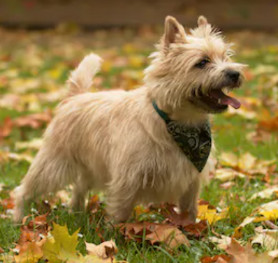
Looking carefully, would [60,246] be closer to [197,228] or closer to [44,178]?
[197,228]

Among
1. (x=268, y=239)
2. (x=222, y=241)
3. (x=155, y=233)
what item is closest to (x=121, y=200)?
(x=155, y=233)

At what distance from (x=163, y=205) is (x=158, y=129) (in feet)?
2.50

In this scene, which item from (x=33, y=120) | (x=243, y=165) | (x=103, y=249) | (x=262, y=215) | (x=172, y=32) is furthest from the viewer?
(x=33, y=120)

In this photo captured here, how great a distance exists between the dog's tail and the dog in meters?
0.31

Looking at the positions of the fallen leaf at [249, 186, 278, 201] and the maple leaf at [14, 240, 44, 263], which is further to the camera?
the fallen leaf at [249, 186, 278, 201]

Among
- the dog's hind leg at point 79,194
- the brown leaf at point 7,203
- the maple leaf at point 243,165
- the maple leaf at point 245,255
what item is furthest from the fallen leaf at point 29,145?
→ the maple leaf at point 245,255

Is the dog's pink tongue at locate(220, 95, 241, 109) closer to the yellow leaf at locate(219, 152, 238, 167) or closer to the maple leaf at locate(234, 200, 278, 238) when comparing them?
the maple leaf at locate(234, 200, 278, 238)

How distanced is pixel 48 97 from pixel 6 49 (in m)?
5.36

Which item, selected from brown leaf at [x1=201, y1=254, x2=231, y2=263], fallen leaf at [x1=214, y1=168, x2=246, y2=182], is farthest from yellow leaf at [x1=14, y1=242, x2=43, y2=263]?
fallen leaf at [x1=214, y1=168, x2=246, y2=182]

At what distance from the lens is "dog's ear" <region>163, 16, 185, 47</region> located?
3174mm

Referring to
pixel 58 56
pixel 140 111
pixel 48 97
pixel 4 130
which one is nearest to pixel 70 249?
pixel 140 111

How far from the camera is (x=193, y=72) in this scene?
3.05m

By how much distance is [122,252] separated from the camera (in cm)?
294

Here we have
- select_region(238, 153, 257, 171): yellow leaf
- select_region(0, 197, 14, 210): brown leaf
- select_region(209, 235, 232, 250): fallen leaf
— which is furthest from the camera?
select_region(238, 153, 257, 171): yellow leaf
